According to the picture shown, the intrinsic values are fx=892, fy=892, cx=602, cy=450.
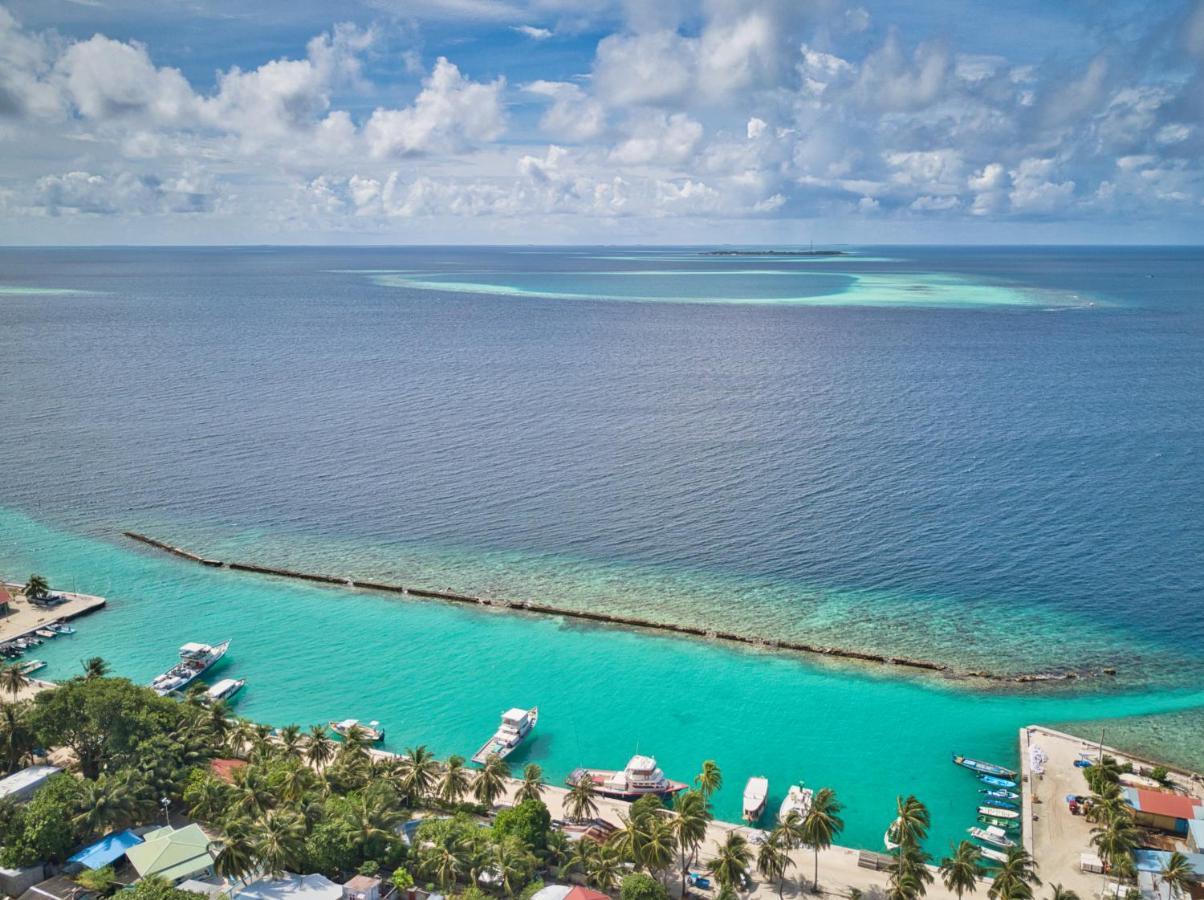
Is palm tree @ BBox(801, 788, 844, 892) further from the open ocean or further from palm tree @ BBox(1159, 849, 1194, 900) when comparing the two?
palm tree @ BBox(1159, 849, 1194, 900)

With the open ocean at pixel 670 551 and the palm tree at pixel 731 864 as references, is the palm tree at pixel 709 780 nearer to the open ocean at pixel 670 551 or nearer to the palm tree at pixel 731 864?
the palm tree at pixel 731 864

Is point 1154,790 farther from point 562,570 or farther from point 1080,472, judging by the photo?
point 1080,472

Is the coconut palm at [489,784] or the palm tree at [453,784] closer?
the palm tree at [453,784]

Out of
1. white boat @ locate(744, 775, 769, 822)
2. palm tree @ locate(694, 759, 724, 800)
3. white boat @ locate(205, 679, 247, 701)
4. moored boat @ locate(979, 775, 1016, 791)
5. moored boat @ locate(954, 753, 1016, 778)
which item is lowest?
white boat @ locate(205, 679, 247, 701)

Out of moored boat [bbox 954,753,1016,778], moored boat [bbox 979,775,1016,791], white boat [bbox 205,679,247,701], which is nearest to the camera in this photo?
moored boat [bbox 979,775,1016,791]

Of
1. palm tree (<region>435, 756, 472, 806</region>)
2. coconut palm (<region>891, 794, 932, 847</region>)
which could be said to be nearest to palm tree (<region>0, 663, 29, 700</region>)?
palm tree (<region>435, 756, 472, 806</region>)

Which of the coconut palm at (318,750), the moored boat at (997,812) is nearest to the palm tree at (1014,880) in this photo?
the moored boat at (997,812)
